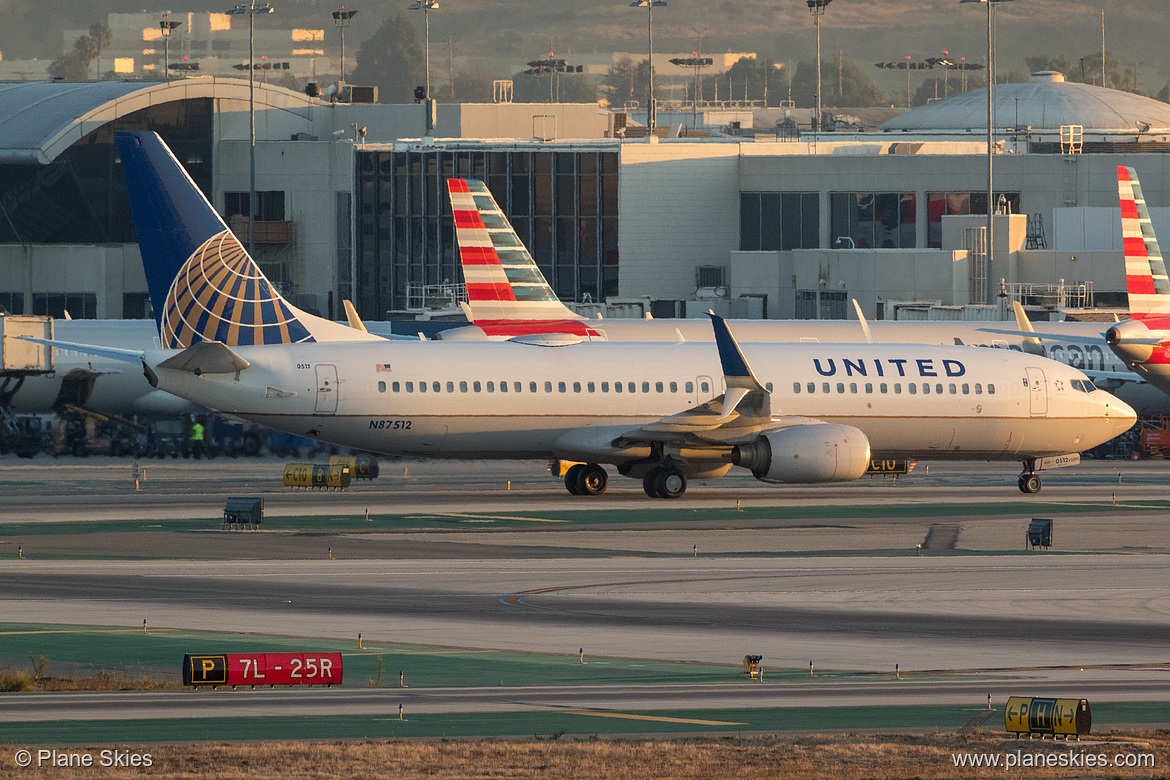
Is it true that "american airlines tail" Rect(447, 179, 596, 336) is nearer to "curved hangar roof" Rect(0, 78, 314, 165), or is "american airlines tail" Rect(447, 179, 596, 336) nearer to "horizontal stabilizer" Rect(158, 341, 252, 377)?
"horizontal stabilizer" Rect(158, 341, 252, 377)

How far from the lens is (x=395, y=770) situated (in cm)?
1631

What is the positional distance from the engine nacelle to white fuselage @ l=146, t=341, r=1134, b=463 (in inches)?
109

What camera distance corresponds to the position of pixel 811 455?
4106 cm

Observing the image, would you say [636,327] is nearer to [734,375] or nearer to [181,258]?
[734,375]

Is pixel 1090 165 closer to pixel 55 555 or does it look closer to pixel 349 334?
pixel 349 334

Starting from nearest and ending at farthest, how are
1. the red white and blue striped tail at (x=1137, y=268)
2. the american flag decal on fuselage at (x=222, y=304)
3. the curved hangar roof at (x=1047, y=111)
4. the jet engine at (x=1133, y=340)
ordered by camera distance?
the american flag decal on fuselage at (x=222, y=304) → the jet engine at (x=1133, y=340) → the red white and blue striped tail at (x=1137, y=268) → the curved hangar roof at (x=1047, y=111)

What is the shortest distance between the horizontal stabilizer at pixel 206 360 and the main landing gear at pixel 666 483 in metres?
10.6

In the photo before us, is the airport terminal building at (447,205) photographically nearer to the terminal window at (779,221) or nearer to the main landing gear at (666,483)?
the terminal window at (779,221)

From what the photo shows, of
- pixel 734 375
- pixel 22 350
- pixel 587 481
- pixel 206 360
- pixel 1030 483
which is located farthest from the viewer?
pixel 22 350

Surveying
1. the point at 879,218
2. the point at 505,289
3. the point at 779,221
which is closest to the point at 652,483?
the point at 505,289

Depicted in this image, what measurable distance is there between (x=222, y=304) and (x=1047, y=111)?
344 ft

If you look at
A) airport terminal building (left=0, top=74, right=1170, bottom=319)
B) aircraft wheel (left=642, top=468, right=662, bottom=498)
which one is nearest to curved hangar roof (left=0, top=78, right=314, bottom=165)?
airport terminal building (left=0, top=74, right=1170, bottom=319)

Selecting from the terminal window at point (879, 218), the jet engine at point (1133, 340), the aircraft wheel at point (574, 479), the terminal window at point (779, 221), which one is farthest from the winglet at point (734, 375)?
the terminal window at point (779, 221)

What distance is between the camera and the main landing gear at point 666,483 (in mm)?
43625
